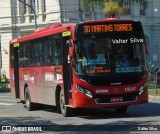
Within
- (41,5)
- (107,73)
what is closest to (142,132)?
(107,73)

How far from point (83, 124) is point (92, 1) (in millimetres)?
21803

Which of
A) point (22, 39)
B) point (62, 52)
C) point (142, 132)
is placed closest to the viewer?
point (142, 132)

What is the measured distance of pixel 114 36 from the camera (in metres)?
16.7

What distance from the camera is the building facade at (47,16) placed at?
5175 cm

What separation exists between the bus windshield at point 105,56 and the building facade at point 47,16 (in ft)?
106

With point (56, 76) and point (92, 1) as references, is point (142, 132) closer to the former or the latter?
point (56, 76)

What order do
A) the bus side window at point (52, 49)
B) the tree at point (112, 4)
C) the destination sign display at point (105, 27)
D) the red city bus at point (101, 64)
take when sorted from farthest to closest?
the tree at point (112, 4) → the bus side window at point (52, 49) → the destination sign display at point (105, 27) → the red city bus at point (101, 64)

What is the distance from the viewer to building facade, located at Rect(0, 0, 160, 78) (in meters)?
51.8

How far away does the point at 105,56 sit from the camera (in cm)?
1644

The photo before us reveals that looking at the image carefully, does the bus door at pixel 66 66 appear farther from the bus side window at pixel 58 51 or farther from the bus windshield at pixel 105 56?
the bus windshield at pixel 105 56


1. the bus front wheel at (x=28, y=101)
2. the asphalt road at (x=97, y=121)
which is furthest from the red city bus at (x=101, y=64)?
the bus front wheel at (x=28, y=101)

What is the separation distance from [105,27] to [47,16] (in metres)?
37.2

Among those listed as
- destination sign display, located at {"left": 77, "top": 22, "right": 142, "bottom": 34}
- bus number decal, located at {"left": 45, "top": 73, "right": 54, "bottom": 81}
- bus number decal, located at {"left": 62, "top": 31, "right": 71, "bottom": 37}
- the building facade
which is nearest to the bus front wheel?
bus number decal, located at {"left": 45, "top": 73, "right": 54, "bottom": 81}

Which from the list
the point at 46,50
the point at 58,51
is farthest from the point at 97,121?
the point at 46,50
